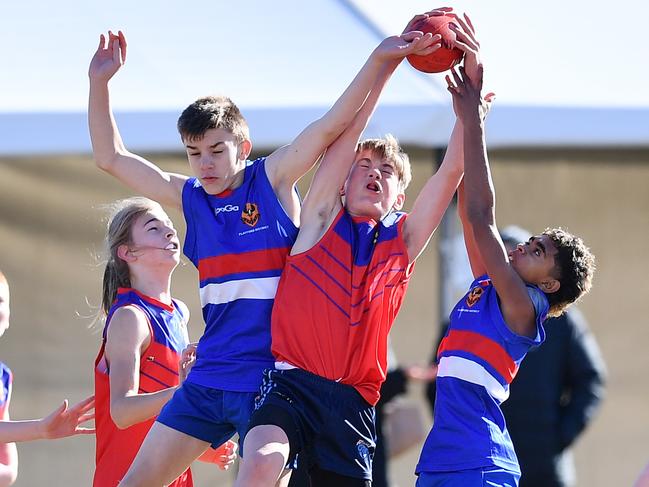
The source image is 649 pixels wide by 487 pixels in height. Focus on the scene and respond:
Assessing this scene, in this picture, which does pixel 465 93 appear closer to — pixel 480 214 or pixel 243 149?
pixel 480 214

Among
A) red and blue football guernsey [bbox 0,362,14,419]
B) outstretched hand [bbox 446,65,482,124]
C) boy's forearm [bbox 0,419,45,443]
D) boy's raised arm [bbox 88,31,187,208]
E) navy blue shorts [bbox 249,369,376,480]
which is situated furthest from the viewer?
red and blue football guernsey [bbox 0,362,14,419]

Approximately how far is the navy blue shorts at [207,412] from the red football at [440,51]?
49.3 inches

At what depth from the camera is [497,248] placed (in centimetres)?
395

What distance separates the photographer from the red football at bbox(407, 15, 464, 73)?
13.1 ft

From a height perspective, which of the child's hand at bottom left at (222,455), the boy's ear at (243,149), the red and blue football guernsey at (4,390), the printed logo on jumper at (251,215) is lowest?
the child's hand at bottom left at (222,455)

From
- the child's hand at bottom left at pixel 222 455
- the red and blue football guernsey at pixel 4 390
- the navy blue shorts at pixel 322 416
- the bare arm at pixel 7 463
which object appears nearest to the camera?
the navy blue shorts at pixel 322 416

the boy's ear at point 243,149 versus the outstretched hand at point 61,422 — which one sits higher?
the boy's ear at point 243,149

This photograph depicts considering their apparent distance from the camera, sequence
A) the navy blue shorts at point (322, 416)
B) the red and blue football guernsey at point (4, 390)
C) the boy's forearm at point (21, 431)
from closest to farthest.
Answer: the navy blue shorts at point (322, 416), the boy's forearm at point (21, 431), the red and blue football guernsey at point (4, 390)

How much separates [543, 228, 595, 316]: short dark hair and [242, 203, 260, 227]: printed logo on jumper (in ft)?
3.36

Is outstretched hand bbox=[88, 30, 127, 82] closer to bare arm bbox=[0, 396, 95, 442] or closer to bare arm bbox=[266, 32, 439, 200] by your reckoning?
bare arm bbox=[266, 32, 439, 200]

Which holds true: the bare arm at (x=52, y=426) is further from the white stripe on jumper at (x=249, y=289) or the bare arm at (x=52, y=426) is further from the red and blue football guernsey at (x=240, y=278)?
the white stripe on jumper at (x=249, y=289)

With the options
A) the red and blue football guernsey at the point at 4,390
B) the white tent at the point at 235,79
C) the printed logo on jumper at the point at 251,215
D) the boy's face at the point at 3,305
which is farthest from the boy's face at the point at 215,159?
the white tent at the point at 235,79

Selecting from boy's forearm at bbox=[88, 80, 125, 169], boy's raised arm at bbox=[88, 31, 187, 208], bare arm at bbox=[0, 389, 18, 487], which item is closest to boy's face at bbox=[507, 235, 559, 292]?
boy's raised arm at bbox=[88, 31, 187, 208]

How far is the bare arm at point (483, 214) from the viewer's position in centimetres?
394
